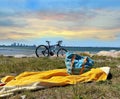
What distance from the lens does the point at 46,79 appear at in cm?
1193

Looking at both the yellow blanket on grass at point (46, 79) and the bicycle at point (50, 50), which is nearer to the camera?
the yellow blanket on grass at point (46, 79)

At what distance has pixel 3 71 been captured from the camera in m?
16.0

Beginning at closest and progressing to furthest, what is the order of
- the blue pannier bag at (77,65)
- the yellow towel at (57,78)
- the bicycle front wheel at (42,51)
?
the yellow towel at (57,78), the blue pannier bag at (77,65), the bicycle front wheel at (42,51)

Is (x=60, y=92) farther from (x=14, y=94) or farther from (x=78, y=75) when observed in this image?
(x=78, y=75)

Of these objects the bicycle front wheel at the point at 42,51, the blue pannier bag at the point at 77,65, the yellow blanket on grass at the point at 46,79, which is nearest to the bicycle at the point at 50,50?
the bicycle front wheel at the point at 42,51

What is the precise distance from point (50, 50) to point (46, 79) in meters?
17.2

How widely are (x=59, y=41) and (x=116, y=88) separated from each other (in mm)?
18084

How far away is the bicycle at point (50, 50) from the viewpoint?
1135 inches

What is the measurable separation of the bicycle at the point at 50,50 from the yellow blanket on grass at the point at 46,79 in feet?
52.1

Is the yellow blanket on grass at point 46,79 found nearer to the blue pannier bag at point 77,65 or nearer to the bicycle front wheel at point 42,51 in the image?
the blue pannier bag at point 77,65

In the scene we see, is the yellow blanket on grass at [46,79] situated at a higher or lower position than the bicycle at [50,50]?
lower

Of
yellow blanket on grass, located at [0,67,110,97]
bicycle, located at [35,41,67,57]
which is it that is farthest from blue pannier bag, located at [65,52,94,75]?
bicycle, located at [35,41,67,57]

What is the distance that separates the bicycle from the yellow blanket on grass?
52.1ft

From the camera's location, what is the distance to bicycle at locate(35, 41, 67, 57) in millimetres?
28828
